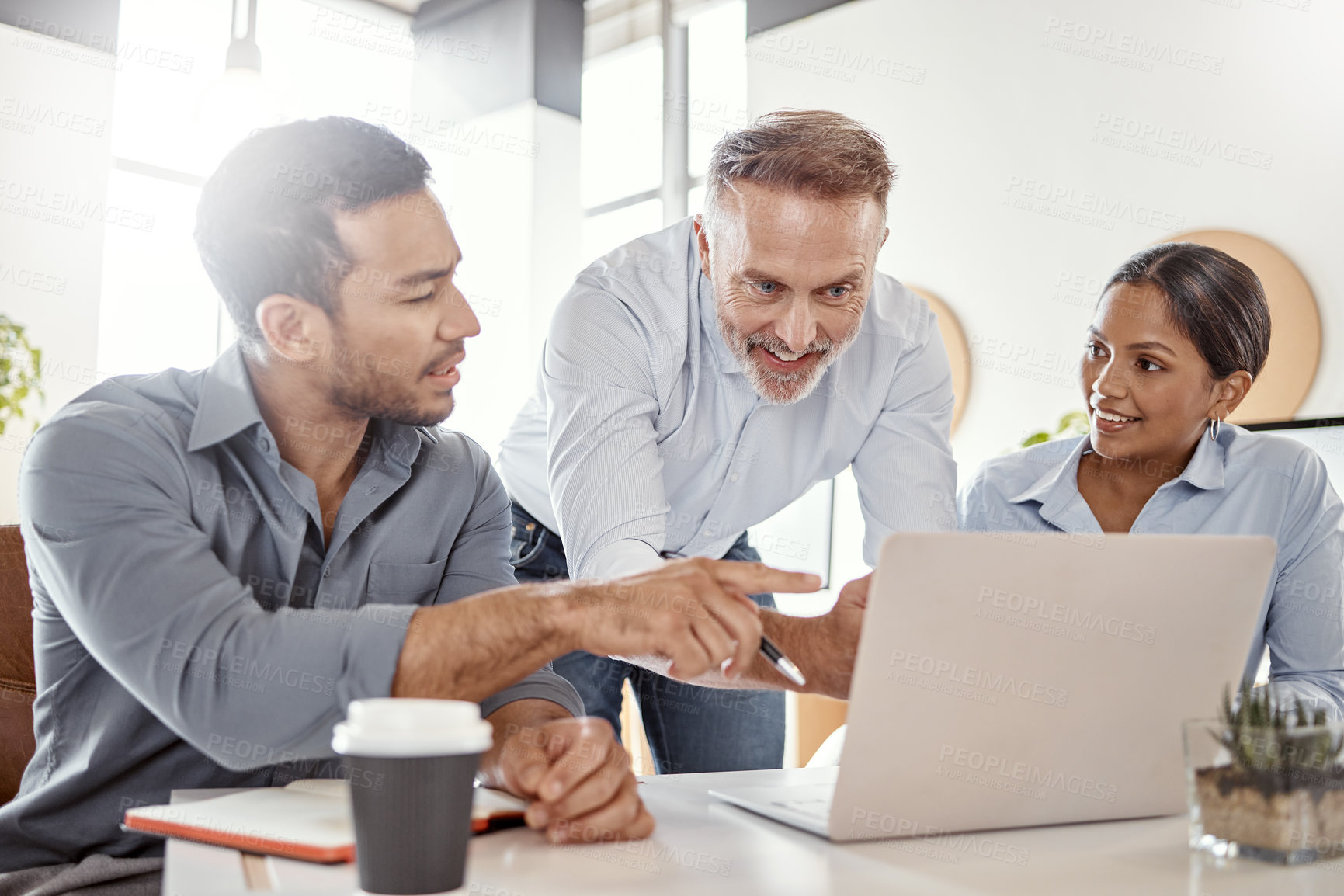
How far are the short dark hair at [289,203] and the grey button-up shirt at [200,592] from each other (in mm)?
108

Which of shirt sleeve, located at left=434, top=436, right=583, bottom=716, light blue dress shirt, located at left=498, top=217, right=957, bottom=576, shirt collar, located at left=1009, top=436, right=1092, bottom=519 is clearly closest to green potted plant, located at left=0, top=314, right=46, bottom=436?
light blue dress shirt, located at left=498, top=217, right=957, bottom=576

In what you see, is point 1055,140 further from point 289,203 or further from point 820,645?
point 289,203

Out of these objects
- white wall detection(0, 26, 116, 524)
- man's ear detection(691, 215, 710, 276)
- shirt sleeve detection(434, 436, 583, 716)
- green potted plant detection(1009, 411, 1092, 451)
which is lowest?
shirt sleeve detection(434, 436, 583, 716)

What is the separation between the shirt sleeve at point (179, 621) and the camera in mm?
1014

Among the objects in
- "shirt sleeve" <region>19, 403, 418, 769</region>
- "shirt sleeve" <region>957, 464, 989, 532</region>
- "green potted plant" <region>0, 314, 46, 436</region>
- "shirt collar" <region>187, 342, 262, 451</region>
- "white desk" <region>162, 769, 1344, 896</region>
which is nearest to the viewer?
"white desk" <region>162, 769, 1344, 896</region>

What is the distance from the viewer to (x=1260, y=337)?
2.00 m

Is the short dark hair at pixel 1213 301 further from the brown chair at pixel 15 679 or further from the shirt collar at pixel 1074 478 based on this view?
the brown chair at pixel 15 679

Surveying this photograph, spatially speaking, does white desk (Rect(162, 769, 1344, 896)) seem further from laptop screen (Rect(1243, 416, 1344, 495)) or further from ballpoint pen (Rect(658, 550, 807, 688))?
laptop screen (Rect(1243, 416, 1344, 495))

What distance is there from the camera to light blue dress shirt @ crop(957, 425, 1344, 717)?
1.80m

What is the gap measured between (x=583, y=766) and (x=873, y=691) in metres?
0.25

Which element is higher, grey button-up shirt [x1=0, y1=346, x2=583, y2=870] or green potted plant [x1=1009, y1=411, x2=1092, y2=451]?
green potted plant [x1=1009, y1=411, x2=1092, y2=451]

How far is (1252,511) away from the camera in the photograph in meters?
1.94

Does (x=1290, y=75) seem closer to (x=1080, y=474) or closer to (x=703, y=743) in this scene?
(x=1080, y=474)

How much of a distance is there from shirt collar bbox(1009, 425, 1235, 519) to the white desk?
39.1 inches
